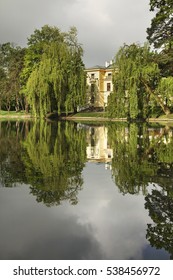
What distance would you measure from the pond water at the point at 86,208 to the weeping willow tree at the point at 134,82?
17121 mm

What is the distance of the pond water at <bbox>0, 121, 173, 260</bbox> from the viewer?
3.11m

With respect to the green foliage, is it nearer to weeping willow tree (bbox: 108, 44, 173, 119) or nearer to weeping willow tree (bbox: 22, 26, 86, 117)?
weeping willow tree (bbox: 108, 44, 173, 119)

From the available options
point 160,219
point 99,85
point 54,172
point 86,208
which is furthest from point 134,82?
point 99,85

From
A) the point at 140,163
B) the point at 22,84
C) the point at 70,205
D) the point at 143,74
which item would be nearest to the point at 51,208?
the point at 70,205

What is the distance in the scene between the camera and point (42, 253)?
298 centimetres

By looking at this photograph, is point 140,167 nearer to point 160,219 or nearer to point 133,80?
point 160,219

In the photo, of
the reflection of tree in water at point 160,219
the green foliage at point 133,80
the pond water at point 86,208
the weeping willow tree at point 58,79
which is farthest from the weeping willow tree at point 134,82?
the reflection of tree in water at point 160,219

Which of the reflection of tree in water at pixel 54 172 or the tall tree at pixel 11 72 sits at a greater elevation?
the tall tree at pixel 11 72


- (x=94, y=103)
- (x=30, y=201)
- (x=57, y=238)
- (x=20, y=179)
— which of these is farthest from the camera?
(x=94, y=103)

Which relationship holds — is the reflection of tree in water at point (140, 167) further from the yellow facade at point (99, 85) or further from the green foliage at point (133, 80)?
the yellow facade at point (99, 85)

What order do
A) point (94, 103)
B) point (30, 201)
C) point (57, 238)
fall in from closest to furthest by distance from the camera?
point (57, 238) < point (30, 201) < point (94, 103)

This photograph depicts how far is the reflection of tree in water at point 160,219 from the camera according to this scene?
10.5ft

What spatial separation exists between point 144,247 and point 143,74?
22.7 m

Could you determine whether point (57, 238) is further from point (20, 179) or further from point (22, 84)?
point (22, 84)
